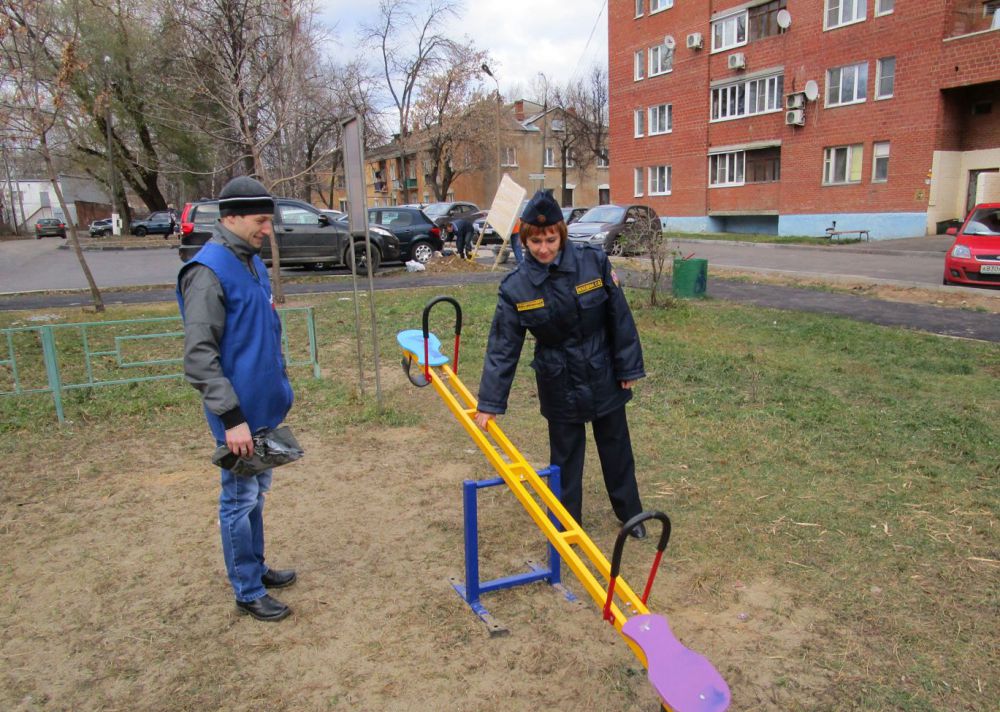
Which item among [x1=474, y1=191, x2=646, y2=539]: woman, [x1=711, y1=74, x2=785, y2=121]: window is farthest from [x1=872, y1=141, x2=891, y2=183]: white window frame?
[x1=474, y1=191, x2=646, y2=539]: woman

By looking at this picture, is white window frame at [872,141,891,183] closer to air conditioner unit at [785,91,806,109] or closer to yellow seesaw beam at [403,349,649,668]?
air conditioner unit at [785,91,806,109]

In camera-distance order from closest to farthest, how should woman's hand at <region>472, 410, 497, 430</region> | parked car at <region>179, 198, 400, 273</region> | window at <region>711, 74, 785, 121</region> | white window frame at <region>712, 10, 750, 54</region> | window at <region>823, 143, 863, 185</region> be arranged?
1. woman's hand at <region>472, 410, 497, 430</region>
2. parked car at <region>179, 198, 400, 273</region>
3. window at <region>823, 143, 863, 185</region>
4. window at <region>711, 74, 785, 121</region>
5. white window frame at <region>712, 10, 750, 54</region>

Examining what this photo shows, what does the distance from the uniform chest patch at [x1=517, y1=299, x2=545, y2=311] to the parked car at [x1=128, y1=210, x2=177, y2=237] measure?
38.3 metres

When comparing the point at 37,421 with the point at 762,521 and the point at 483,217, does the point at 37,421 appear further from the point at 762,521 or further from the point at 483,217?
the point at 483,217

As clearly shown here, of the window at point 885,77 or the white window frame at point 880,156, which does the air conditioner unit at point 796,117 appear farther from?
the white window frame at point 880,156

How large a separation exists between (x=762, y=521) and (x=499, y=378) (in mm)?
1706

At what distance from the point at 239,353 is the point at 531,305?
1.27 meters

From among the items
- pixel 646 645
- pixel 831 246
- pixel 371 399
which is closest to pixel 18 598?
pixel 646 645

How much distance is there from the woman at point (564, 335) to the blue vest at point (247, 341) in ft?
3.12

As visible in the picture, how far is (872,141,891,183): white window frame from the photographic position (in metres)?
25.5

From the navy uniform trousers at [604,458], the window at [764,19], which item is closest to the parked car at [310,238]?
the navy uniform trousers at [604,458]

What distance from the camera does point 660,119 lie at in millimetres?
35562

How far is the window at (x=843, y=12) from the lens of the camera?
85.1ft

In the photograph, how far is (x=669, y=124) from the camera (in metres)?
35.0
